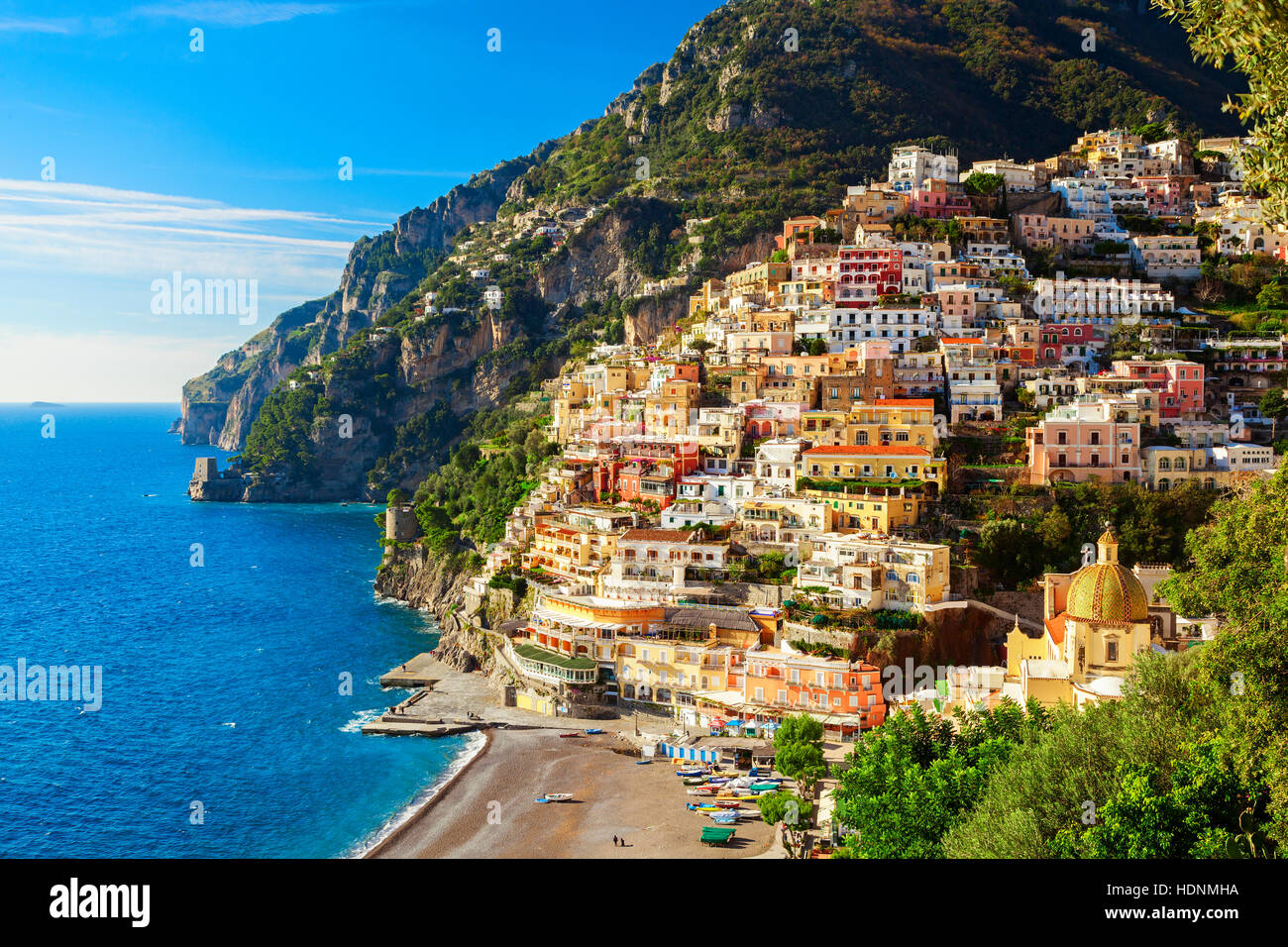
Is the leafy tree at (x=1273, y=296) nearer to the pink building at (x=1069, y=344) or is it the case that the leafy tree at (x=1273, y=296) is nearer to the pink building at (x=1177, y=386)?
the pink building at (x=1069, y=344)

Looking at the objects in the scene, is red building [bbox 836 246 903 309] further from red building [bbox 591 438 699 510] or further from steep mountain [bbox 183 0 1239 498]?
steep mountain [bbox 183 0 1239 498]

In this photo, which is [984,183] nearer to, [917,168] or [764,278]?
[917,168]

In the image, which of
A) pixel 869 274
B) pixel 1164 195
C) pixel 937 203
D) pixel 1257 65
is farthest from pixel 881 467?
pixel 1164 195

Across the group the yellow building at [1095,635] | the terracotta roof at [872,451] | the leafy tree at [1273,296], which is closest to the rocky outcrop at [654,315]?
the leafy tree at [1273,296]

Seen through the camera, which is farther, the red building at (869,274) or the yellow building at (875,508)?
the red building at (869,274)

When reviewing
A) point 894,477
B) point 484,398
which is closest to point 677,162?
point 484,398
